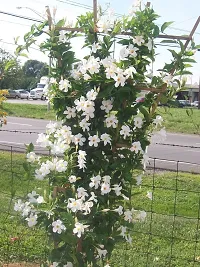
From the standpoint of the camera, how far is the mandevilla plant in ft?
8.34

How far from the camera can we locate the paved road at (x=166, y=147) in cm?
1044

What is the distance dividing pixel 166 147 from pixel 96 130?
11792 millimetres

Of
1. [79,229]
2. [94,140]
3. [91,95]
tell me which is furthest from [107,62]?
[79,229]

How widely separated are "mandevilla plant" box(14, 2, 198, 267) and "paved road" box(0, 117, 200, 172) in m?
4.26

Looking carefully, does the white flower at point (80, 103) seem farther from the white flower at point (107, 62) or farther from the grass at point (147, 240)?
the grass at point (147, 240)

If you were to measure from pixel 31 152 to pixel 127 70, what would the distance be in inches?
29.6

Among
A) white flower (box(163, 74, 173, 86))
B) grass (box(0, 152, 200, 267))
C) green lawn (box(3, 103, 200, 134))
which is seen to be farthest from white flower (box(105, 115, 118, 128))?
green lawn (box(3, 103, 200, 134))

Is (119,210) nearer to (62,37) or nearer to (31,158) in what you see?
(31,158)

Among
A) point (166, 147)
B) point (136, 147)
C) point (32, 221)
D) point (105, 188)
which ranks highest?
point (136, 147)

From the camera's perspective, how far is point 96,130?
264cm

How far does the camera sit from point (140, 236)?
5.19m

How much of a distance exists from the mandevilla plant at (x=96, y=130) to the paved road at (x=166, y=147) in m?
4.26

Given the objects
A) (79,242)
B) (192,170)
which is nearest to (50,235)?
(79,242)

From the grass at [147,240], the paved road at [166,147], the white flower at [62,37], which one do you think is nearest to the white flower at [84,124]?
the white flower at [62,37]
